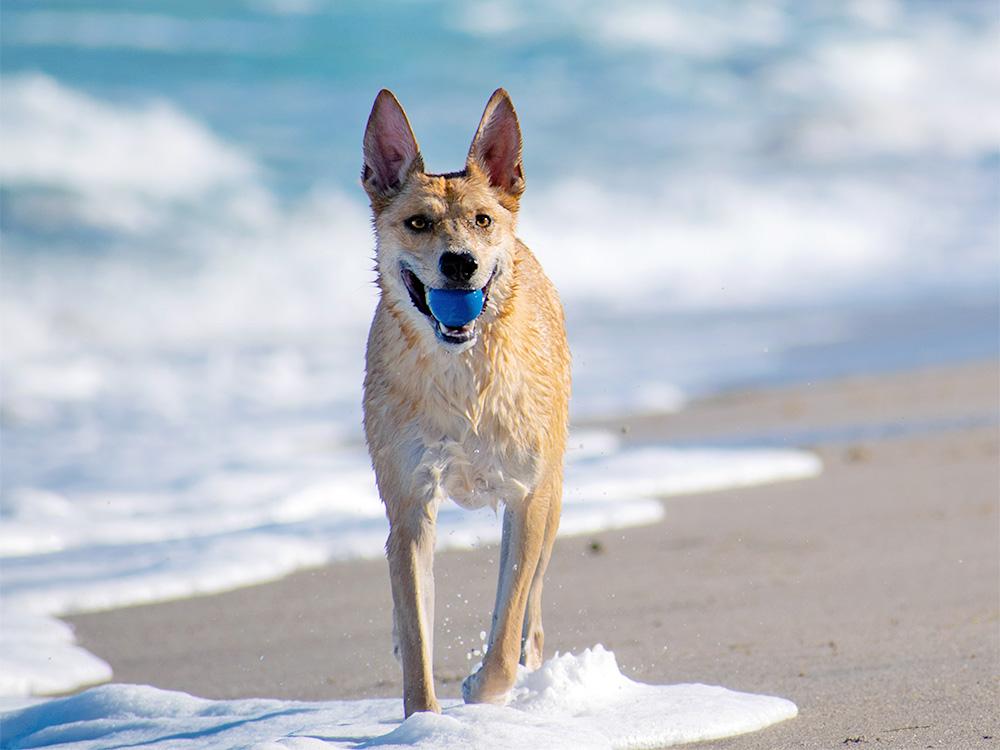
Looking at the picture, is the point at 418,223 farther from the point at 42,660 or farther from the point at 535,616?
the point at 42,660

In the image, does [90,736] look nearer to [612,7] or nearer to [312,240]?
[312,240]

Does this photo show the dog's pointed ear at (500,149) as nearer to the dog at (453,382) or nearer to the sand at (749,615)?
the dog at (453,382)

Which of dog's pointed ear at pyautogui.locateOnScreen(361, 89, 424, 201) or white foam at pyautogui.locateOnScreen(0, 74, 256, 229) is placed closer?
dog's pointed ear at pyautogui.locateOnScreen(361, 89, 424, 201)

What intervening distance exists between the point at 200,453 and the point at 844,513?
4732mm

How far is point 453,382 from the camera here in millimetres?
4527

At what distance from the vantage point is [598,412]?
12.3 m

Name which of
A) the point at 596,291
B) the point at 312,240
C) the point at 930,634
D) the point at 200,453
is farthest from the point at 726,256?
the point at 930,634

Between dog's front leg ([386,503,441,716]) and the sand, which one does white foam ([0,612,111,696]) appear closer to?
the sand

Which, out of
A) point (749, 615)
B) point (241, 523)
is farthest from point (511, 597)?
point (241, 523)

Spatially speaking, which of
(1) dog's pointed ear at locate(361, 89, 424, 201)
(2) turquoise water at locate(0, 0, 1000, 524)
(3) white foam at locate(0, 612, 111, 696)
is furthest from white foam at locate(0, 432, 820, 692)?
(1) dog's pointed ear at locate(361, 89, 424, 201)

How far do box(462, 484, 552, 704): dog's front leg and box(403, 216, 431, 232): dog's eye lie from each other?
841 millimetres

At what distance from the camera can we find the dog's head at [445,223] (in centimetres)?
444

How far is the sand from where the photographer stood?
14.5ft

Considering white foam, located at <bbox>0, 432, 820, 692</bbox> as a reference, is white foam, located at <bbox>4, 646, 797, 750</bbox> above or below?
below
